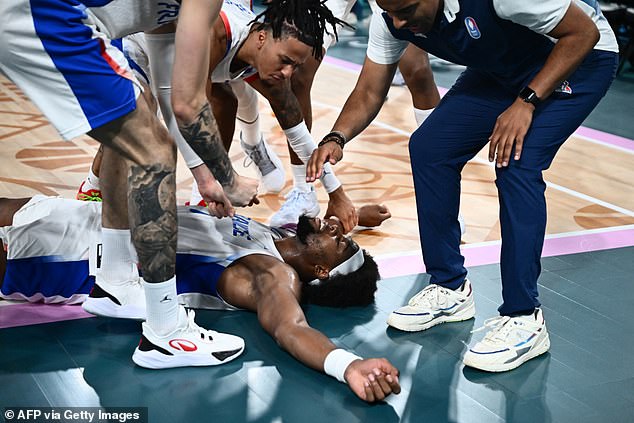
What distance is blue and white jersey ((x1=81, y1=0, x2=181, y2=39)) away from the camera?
7.64 ft

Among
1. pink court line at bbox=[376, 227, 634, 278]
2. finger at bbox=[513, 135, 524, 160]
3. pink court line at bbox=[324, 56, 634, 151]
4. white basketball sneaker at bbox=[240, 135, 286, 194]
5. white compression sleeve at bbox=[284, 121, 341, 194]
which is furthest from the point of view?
pink court line at bbox=[324, 56, 634, 151]

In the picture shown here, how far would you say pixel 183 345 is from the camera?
2600 millimetres

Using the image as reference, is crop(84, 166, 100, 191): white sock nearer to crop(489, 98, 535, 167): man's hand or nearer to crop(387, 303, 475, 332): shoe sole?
crop(387, 303, 475, 332): shoe sole

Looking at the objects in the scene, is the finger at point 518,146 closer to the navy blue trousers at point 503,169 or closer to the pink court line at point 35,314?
the navy blue trousers at point 503,169

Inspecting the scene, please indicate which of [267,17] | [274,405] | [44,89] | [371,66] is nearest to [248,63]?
[267,17]

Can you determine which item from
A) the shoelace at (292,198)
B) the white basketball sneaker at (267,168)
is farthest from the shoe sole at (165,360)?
the white basketball sneaker at (267,168)

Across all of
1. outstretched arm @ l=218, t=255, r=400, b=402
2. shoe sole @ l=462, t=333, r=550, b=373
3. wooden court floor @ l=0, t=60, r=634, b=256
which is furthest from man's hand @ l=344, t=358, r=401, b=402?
wooden court floor @ l=0, t=60, r=634, b=256

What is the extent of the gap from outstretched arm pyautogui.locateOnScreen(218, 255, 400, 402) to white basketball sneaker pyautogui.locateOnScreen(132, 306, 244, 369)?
0.54 ft

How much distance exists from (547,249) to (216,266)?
1.55 m

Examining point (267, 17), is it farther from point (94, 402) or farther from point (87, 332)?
point (94, 402)

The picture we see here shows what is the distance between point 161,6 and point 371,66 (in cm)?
89

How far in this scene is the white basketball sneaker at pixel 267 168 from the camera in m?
4.29

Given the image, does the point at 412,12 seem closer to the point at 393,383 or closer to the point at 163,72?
the point at 163,72

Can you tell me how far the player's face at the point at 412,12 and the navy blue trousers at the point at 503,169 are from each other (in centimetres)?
38
